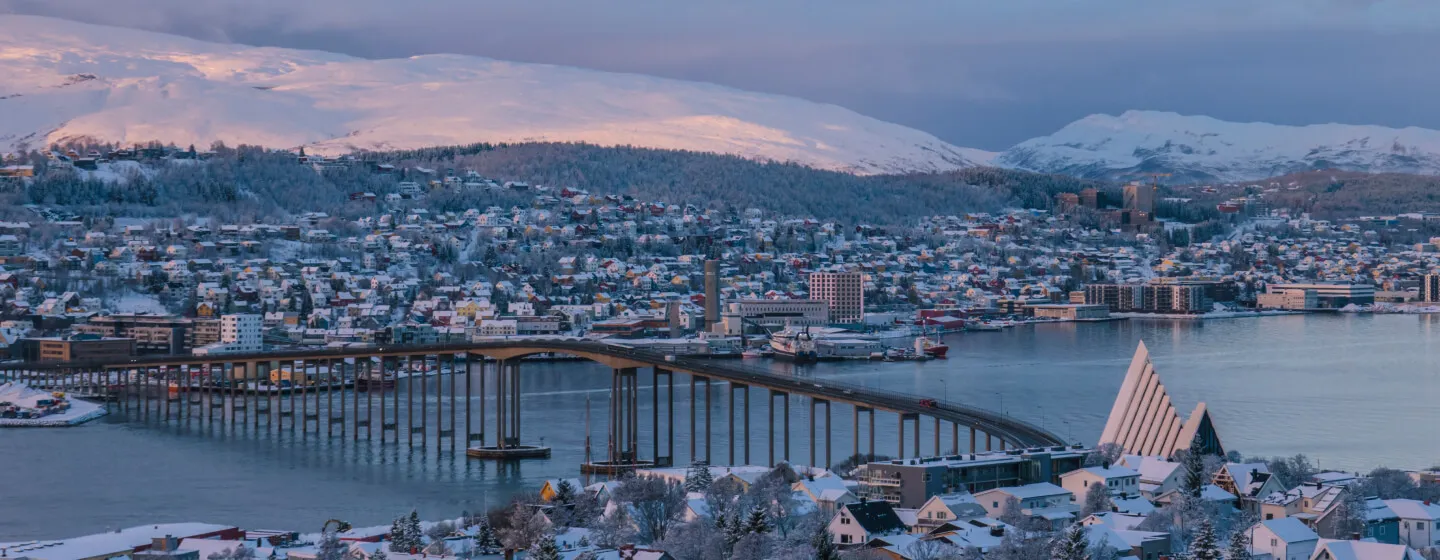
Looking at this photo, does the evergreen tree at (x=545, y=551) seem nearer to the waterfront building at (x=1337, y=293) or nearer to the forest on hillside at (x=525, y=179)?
the forest on hillside at (x=525, y=179)

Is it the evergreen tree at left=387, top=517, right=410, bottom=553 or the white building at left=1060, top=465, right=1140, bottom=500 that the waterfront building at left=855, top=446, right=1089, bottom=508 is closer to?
the white building at left=1060, top=465, right=1140, bottom=500

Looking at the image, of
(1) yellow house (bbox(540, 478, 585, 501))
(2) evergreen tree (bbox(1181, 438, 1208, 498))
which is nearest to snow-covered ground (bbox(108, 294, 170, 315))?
(1) yellow house (bbox(540, 478, 585, 501))

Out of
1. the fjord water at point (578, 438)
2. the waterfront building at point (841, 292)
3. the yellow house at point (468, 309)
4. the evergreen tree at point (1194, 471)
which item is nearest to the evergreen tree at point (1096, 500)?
the evergreen tree at point (1194, 471)

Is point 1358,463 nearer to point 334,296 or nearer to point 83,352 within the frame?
point 83,352

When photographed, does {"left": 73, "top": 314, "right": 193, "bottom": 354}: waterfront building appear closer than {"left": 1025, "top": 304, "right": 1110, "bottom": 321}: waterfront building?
Yes

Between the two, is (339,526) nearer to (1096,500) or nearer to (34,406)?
(1096,500)
